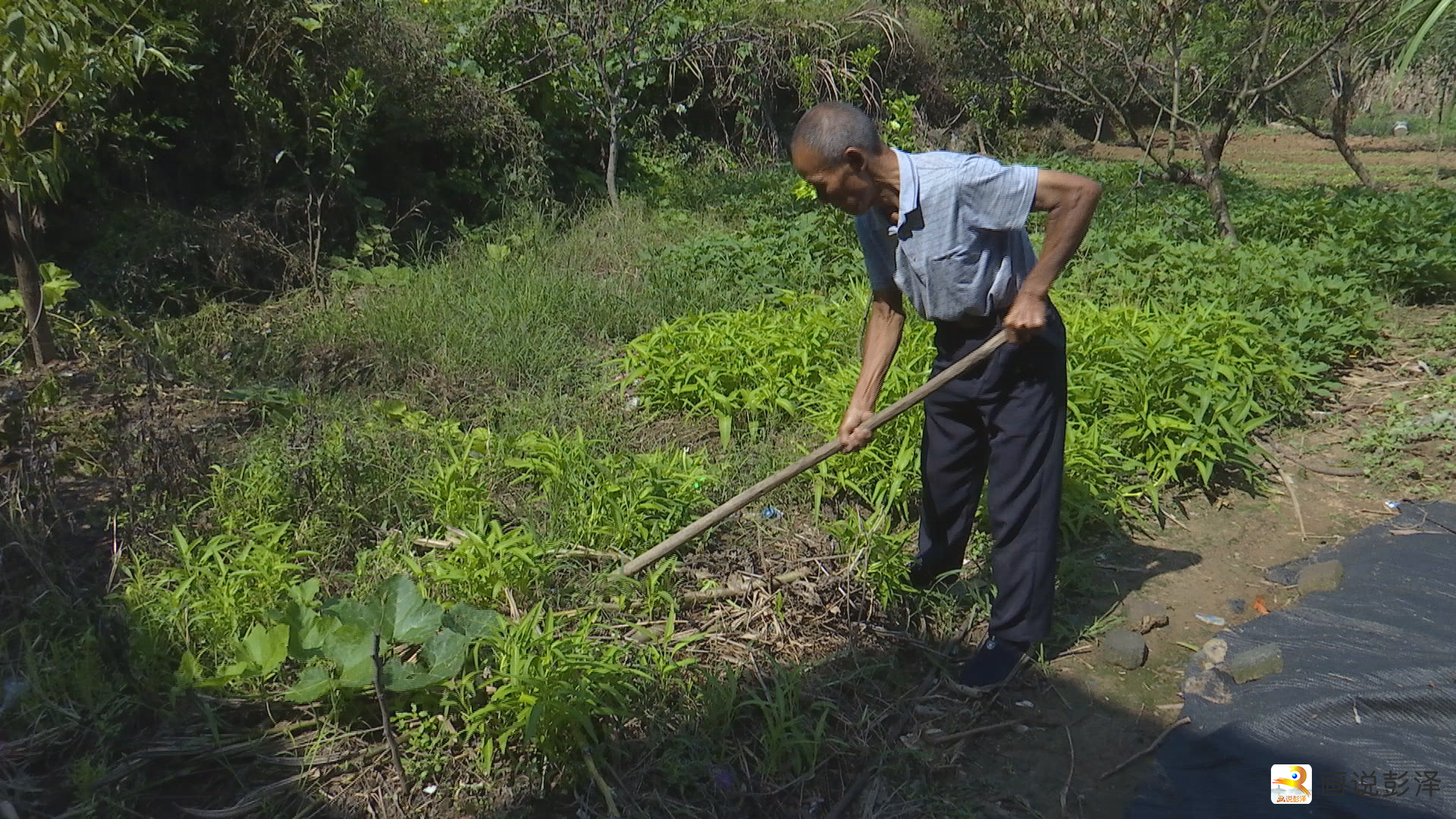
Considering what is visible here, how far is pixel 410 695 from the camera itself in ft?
8.58

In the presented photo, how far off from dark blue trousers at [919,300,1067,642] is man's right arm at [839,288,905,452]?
137 millimetres

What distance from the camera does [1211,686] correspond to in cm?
296

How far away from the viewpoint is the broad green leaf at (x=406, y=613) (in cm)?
264

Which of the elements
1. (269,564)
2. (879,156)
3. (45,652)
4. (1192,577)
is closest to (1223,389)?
(1192,577)

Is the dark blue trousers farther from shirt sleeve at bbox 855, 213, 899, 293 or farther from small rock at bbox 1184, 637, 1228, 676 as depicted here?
small rock at bbox 1184, 637, 1228, 676

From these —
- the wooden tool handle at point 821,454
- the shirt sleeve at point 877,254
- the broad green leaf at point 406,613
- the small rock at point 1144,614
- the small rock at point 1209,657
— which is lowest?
the small rock at point 1144,614

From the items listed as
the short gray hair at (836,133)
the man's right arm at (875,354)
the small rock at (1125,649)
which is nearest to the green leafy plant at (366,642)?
the man's right arm at (875,354)

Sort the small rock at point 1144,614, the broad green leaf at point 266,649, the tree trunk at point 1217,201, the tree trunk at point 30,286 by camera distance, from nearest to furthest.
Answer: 1. the broad green leaf at point 266,649
2. the small rock at point 1144,614
3. the tree trunk at point 30,286
4. the tree trunk at point 1217,201

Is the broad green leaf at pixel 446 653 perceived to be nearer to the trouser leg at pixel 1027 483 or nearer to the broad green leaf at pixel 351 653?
the broad green leaf at pixel 351 653

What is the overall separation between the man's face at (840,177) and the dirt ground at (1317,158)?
30.2 ft

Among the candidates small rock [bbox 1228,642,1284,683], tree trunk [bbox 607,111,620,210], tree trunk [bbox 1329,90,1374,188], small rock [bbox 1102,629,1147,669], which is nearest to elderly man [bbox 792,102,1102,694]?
small rock [bbox 1102,629,1147,669]

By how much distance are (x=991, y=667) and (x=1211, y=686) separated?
653 millimetres

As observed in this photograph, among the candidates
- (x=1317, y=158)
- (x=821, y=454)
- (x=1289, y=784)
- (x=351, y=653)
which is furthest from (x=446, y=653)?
(x=1317, y=158)

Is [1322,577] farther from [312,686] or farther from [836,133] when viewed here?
[312,686]
